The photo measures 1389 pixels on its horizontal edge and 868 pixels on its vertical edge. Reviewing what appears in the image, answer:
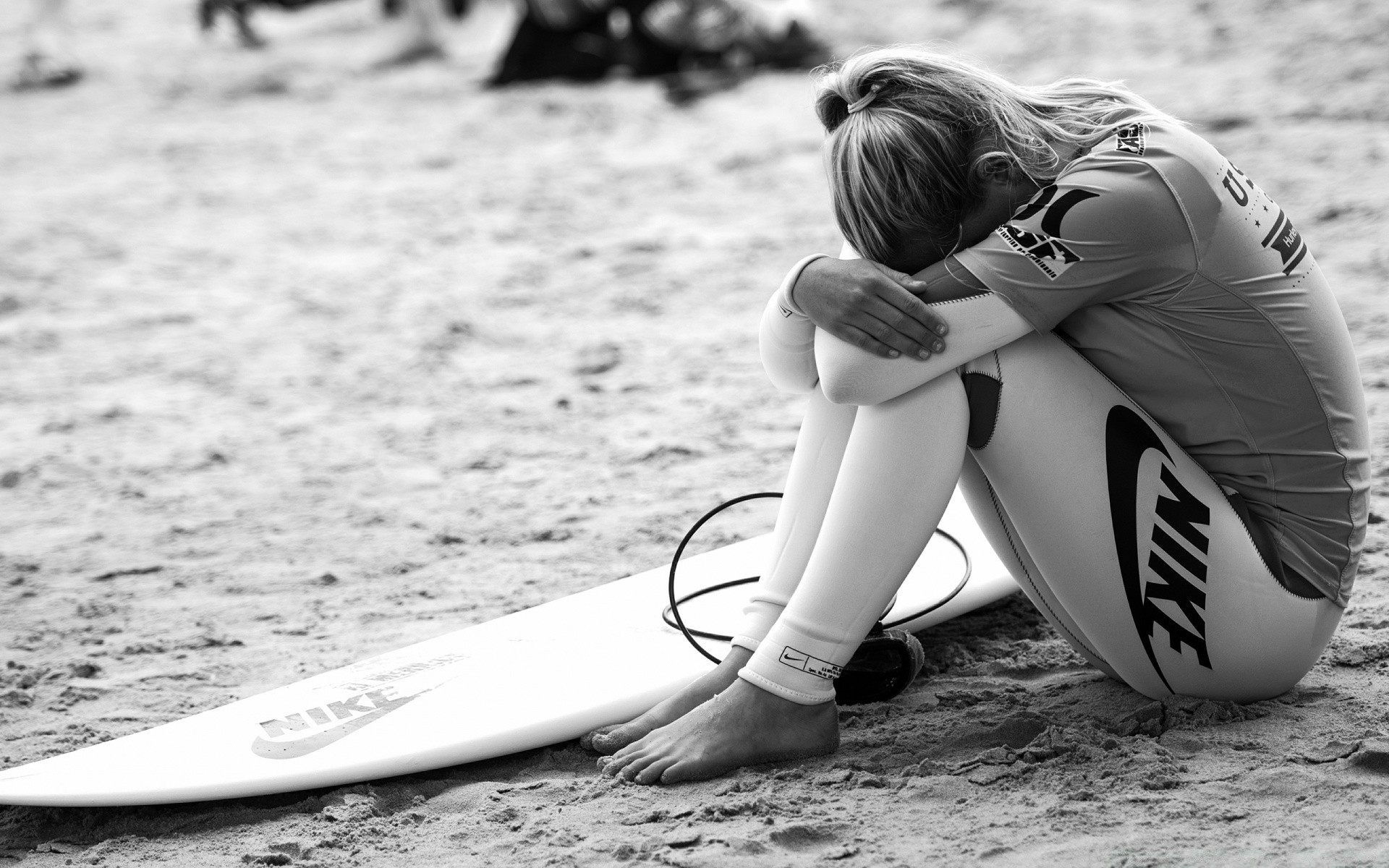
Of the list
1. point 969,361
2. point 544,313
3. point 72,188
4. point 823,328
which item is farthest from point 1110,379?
point 72,188

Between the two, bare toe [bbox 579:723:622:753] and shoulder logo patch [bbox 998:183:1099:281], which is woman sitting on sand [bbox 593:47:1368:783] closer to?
shoulder logo patch [bbox 998:183:1099:281]

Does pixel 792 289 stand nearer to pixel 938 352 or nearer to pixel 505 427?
pixel 938 352

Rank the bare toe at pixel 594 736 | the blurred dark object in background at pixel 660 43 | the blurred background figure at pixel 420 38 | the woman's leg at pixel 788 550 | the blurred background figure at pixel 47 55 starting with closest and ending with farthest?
the woman's leg at pixel 788 550
the bare toe at pixel 594 736
the blurred dark object in background at pixel 660 43
the blurred background figure at pixel 47 55
the blurred background figure at pixel 420 38

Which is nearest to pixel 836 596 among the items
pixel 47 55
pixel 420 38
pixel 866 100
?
pixel 866 100

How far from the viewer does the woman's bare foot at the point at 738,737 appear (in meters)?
1.64

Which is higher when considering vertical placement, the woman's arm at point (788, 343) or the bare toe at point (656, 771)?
the woman's arm at point (788, 343)

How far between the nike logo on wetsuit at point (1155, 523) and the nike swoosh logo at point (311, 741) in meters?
1.07

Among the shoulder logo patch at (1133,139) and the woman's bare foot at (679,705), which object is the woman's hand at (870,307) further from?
the woman's bare foot at (679,705)

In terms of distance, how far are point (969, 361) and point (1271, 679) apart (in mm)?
583

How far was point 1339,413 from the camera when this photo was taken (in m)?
1.55

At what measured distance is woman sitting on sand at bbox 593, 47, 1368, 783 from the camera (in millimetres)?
1473

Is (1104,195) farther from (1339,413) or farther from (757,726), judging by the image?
(757,726)

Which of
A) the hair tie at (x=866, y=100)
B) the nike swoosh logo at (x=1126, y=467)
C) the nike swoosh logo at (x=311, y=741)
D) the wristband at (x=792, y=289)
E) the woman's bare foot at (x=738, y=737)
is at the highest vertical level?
the hair tie at (x=866, y=100)

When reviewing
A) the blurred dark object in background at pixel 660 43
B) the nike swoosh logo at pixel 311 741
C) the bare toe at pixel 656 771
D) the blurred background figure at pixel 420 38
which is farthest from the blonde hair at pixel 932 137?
the blurred background figure at pixel 420 38
